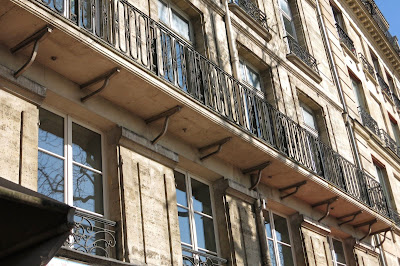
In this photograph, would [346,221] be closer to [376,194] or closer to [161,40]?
[376,194]

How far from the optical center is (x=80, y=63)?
21.9 ft

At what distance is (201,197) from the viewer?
8477 millimetres

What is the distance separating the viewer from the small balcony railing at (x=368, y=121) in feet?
51.9

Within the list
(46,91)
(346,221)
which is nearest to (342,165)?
(346,221)

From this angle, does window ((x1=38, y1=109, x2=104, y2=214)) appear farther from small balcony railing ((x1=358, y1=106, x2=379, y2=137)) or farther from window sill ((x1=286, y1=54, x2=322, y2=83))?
small balcony railing ((x1=358, y1=106, x2=379, y2=137))

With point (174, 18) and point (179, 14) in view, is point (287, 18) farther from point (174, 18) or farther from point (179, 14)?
point (174, 18)

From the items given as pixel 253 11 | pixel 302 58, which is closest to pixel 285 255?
pixel 253 11

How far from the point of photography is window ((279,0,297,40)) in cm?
1359

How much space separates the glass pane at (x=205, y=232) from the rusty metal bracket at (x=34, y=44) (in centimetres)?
311

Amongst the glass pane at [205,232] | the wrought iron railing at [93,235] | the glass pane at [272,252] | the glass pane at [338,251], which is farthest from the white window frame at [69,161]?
the glass pane at [338,251]

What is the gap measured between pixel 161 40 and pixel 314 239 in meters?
4.32

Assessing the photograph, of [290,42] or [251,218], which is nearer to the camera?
[251,218]

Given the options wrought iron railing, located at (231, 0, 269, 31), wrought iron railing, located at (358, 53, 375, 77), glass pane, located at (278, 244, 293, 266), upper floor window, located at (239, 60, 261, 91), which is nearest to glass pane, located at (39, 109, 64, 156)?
glass pane, located at (278, 244, 293, 266)

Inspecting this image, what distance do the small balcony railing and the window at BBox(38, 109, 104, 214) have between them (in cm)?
1004
